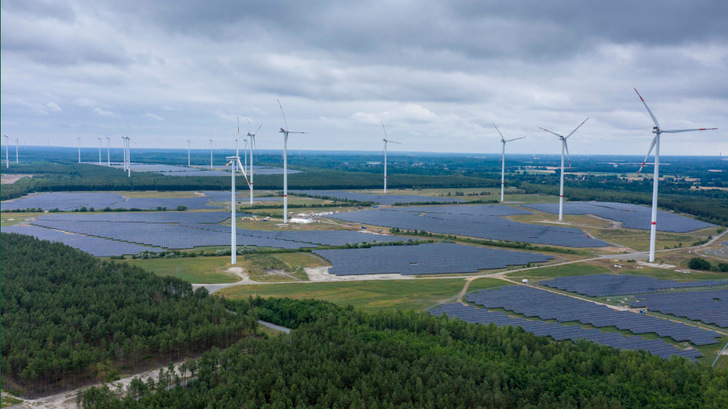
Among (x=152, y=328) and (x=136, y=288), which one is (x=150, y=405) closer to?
(x=152, y=328)

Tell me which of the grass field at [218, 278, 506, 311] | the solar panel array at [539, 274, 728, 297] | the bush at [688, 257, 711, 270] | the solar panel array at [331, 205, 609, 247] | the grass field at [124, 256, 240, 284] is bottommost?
the grass field at [218, 278, 506, 311]

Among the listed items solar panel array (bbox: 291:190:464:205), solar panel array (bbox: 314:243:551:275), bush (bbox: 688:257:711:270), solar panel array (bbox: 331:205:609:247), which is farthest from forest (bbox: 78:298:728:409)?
solar panel array (bbox: 291:190:464:205)

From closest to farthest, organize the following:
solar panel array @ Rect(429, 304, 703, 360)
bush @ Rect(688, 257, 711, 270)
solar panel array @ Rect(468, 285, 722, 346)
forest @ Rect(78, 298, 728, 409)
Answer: forest @ Rect(78, 298, 728, 409), solar panel array @ Rect(429, 304, 703, 360), solar panel array @ Rect(468, 285, 722, 346), bush @ Rect(688, 257, 711, 270)

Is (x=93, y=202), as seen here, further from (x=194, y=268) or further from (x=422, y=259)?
(x=422, y=259)

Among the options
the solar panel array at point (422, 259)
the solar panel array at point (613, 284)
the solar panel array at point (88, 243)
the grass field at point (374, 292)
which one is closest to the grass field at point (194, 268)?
the grass field at point (374, 292)

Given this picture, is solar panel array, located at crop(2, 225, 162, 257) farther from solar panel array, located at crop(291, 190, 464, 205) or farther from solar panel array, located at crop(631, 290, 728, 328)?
solar panel array, located at crop(291, 190, 464, 205)

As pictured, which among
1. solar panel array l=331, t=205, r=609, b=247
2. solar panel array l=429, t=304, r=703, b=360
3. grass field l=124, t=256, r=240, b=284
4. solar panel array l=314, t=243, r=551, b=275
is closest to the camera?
solar panel array l=429, t=304, r=703, b=360

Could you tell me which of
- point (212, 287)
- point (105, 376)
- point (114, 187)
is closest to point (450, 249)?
point (212, 287)

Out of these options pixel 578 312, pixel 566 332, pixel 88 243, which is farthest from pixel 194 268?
pixel 578 312
